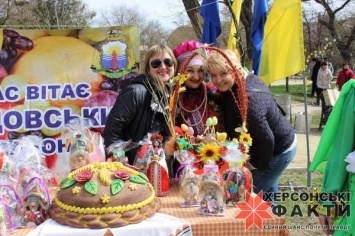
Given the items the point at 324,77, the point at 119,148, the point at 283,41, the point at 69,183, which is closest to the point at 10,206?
the point at 69,183

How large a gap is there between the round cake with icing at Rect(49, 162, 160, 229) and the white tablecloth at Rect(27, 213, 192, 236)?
2 centimetres

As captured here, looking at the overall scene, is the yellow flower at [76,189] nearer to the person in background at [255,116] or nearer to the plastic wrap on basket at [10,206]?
the plastic wrap on basket at [10,206]

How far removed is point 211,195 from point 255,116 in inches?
29.2

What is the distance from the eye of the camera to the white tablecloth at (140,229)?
1920mm

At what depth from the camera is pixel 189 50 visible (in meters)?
3.32

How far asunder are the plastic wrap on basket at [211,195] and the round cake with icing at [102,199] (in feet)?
0.80

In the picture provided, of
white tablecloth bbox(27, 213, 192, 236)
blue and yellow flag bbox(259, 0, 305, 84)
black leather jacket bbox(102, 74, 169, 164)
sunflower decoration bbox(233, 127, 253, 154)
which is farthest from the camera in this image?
blue and yellow flag bbox(259, 0, 305, 84)

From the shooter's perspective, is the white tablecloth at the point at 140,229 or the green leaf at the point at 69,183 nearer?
the white tablecloth at the point at 140,229

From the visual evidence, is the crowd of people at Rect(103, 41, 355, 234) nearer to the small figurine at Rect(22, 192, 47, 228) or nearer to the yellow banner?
the small figurine at Rect(22, 192, 47, 228)

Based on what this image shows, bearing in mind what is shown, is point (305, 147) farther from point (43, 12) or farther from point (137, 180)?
point (43, 12)

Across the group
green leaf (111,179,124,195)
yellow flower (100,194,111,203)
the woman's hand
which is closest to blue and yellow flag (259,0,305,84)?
the woman's hand

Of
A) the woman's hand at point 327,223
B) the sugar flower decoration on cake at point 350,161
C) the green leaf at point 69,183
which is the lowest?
the woman's hand at point 327,223

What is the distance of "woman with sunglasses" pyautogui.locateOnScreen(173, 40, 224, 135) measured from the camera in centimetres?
300

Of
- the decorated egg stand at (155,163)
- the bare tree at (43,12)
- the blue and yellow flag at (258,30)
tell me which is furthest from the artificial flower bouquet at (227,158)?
→ the bare tree at (43,12)
